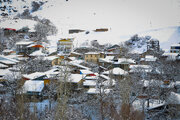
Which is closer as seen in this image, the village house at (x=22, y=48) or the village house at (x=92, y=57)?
the village house at (x=92, y=57)

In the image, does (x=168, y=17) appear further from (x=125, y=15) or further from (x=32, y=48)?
(x=32, y=48)

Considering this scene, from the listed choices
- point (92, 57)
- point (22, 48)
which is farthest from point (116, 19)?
point (22, 48)

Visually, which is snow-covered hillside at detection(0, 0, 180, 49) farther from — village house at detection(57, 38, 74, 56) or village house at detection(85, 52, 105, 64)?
village house at detection(85, 52, 105, 64)

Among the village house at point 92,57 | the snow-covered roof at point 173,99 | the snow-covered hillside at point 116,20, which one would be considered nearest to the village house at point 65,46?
the snow-covered hillside at point 116,20

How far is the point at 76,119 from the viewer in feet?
24.3

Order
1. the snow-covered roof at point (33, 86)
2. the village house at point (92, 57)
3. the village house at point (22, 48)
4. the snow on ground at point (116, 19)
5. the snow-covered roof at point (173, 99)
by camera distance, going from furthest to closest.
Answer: the snow on ground at point (116, 19) → the village house at point (22, 48) → the village house at point (92, 57) → the snow-covered roof at point (33, 86) → the snow-covered roof at point (173, 99)

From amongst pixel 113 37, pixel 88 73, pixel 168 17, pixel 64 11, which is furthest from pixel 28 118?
pixel 64 11

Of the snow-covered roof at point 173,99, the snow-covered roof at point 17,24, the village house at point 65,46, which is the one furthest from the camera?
the snow-covered roof at point 17,24

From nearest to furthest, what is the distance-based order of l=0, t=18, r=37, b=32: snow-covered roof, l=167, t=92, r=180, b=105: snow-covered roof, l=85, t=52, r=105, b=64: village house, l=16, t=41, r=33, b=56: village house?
l=167, t=92, r=180, b=105: snow-covered roof
l=85, t=52, r=105, b=64: village house
l=16, t=41, r=33, b=56: village house
l=0, t=18, r=37, b=32: snow-covered roof

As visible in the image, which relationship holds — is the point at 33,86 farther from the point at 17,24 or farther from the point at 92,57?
the point at 17,24

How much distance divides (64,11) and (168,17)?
44601 millimetres

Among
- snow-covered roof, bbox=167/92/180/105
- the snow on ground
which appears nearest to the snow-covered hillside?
the snow on ground

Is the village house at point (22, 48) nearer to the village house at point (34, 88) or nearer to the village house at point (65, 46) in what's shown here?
the village house at point (65, 46)

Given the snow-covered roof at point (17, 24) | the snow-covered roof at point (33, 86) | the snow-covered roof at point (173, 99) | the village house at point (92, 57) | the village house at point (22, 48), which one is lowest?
the snow-covered roof at point (173, 99)
